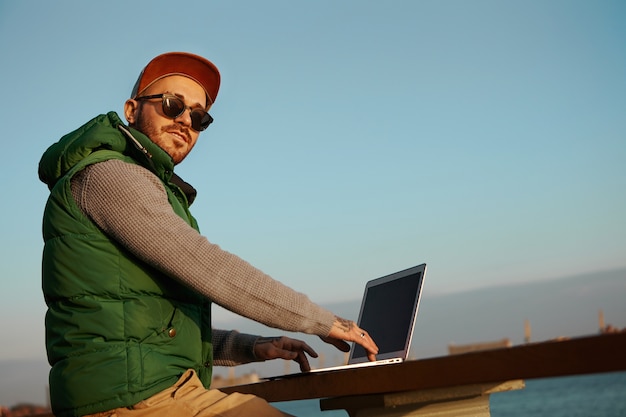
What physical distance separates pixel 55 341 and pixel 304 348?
3.00 ft

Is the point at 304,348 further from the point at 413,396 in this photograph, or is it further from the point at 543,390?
the point at 543,390

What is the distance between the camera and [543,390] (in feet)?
171

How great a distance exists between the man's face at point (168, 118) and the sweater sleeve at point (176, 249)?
586mm

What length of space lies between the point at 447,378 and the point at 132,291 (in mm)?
918

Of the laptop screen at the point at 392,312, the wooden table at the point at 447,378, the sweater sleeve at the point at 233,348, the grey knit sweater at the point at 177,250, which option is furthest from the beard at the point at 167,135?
the laptop screen at the point at 392,312

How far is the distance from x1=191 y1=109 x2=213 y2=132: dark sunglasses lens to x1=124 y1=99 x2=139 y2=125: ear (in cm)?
22

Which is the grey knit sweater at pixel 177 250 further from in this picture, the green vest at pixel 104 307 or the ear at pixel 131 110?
the ear at pixel 131 110

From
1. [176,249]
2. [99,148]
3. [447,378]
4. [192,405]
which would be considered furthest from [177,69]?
[447,378]

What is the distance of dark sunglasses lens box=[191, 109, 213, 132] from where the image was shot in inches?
115

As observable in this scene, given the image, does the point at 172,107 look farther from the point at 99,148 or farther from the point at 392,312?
the point at 392,312

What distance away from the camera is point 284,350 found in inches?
112

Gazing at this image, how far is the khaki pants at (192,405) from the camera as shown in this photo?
2129mm

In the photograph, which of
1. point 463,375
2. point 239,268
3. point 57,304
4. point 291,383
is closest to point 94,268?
point 57,304

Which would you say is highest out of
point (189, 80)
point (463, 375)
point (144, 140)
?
point (189, 80)
